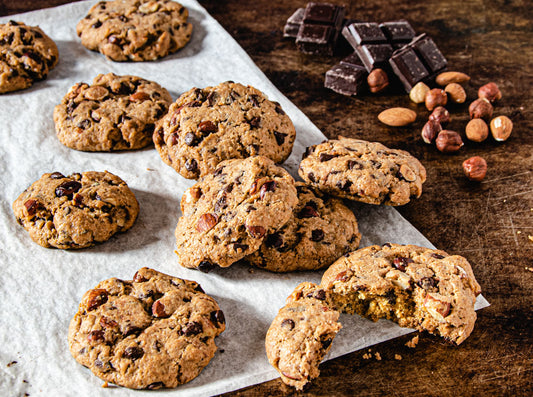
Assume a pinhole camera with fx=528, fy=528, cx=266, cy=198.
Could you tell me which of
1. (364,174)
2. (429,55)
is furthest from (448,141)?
(364,174)

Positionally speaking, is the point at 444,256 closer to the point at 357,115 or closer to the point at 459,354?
the point at 459,354

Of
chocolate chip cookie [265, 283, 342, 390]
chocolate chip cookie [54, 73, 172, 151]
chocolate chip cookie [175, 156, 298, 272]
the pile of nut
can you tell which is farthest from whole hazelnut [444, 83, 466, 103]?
chocolate chip cookie [265, 283, 342, 390]

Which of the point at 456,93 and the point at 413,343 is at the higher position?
the point at 456,93

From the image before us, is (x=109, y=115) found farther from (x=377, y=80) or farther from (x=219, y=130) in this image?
(x=377, y=80)

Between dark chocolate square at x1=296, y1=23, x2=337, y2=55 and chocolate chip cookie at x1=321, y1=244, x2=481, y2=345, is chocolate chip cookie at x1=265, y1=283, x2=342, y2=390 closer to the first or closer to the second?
chocolate chip cookie at x1=321, y1=244, x2=481, y2=345

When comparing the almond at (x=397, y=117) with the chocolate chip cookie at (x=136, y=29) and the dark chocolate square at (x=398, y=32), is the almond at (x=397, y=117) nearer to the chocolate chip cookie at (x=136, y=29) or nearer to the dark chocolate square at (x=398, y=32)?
the dark chocolate square at (x=398, y=32)

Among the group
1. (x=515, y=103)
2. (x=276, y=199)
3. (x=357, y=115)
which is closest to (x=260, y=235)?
(x=276, y=199)
